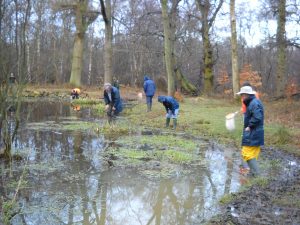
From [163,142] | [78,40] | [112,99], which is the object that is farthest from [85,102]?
[163,142]

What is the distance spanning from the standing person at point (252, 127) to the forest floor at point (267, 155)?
64 centimetres

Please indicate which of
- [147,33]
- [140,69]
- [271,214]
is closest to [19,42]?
[271,214]

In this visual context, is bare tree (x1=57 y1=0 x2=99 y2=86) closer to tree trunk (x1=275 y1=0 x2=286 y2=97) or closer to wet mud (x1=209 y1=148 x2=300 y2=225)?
tree trunk (x1=275 y1=0 x2=286 y2=97)

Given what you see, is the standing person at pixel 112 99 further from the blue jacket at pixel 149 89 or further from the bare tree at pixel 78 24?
the bare tree at pixel 78 24

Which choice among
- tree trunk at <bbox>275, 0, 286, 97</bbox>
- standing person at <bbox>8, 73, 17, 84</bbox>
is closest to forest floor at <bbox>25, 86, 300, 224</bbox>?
tree trunk at <bbox>275, 0, 286, 97</bbox>

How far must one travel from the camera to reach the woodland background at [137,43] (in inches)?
320

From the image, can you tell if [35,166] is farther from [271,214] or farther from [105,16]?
[105,16]

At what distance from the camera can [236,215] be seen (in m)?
5.87

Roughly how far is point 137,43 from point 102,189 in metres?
30.2

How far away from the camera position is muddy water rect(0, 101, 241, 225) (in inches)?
235

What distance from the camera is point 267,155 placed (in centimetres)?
1052

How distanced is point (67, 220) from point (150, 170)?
10.4 ft

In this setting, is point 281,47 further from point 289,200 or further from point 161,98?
point 289,200

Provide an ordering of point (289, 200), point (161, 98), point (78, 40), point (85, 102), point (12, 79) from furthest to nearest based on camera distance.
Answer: point (78, 40) < point (85, 102) < point (161, 98) < point (12, 79) < point (289, 200)
